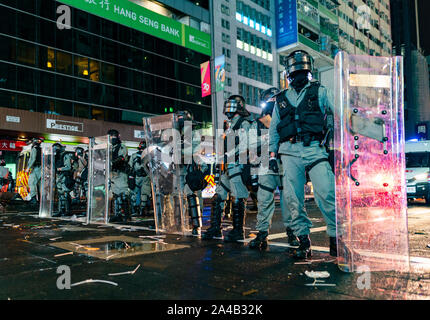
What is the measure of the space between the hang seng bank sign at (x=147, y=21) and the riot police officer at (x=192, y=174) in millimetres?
22344

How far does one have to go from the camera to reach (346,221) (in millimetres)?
3541

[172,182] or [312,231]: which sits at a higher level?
[172,182]

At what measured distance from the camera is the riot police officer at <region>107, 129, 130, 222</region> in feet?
28.2

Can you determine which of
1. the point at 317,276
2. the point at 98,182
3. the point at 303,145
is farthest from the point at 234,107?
the point at 98,182

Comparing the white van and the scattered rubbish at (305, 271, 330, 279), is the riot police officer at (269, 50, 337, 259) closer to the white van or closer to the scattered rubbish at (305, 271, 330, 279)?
the scattered rubbish at (305, 271, 330, 279)

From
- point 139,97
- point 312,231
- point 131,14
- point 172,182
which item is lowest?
point 312,231

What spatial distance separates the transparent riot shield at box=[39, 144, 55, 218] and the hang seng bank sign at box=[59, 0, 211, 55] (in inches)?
716

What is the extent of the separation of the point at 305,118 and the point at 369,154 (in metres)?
0.90

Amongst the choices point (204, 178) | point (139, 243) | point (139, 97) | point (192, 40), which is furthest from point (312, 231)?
point (192, 40)

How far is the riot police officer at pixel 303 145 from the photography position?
13.4ft

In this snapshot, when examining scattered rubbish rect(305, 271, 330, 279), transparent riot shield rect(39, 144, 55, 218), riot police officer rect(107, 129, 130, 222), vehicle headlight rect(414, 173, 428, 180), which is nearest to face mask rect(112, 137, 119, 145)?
riot police officer rect(107, 129, 130, 222)

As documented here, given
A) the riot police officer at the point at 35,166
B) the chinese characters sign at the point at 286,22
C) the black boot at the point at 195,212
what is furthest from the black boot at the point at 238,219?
the chinese characters sign at the point at 286,22
